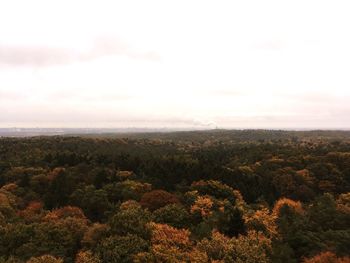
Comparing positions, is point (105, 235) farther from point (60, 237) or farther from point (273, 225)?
point (273, 225)

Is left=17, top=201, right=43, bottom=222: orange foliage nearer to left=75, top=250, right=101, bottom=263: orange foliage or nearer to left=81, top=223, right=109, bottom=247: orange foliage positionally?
left=81, top=223, right=109, bottom=247: orange foliage

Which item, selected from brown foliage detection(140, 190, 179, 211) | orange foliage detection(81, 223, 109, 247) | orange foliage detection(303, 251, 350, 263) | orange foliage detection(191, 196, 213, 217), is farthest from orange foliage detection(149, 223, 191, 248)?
brown foliage detection(140, 190, 179, 211)

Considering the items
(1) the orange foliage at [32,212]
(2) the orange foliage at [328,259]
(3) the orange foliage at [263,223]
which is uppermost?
(2) the orange foliage at [328,259]

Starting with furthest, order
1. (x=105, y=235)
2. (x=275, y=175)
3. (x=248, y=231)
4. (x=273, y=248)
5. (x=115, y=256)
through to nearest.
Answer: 1. (x=275, y=175)
2. (x=248, y=231)
3. (x=105, y=235)
4. (x=273, y=248)
5. (x=115, y=256)

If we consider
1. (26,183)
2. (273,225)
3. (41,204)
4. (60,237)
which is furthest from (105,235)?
(26,183)

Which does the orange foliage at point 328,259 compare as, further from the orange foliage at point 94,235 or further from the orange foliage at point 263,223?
the orange foliage at point 94,235

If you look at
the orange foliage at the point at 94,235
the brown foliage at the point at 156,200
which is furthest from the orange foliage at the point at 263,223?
the orange foliage at the point at 94,235

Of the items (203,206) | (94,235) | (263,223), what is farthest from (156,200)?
(263,223)

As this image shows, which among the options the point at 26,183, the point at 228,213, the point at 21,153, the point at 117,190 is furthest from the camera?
the point at 21,153
